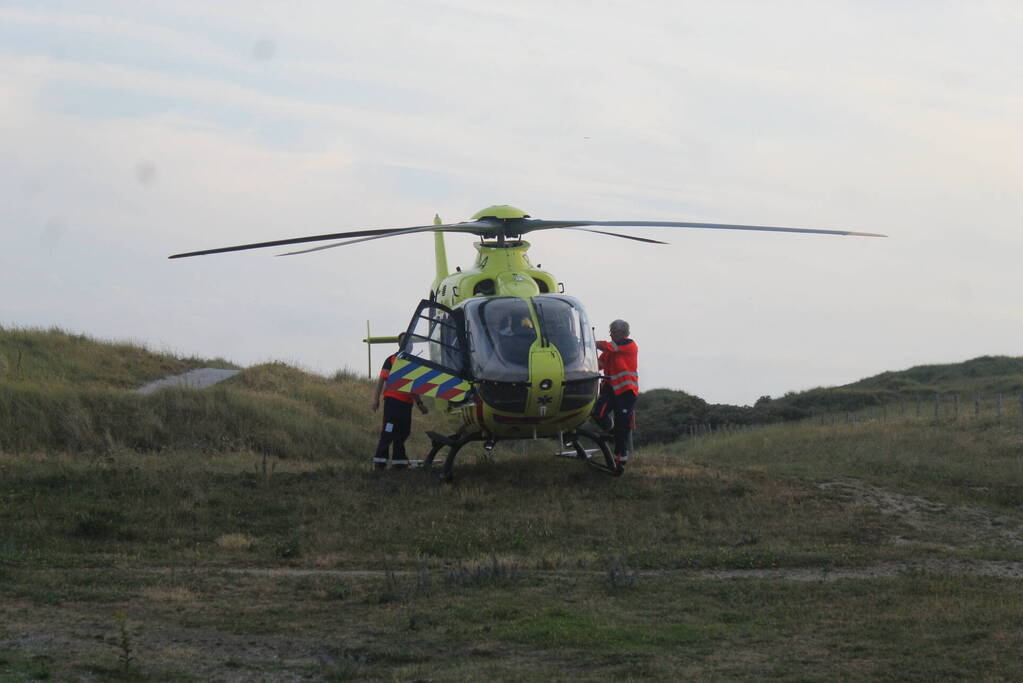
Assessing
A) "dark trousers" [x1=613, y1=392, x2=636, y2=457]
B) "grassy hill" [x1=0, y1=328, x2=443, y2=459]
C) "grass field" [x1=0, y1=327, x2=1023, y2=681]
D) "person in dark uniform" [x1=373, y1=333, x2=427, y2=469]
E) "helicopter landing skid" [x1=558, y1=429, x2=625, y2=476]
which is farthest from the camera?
"grassy hill" [x1=0, y1=328, x2=443, y2=459]

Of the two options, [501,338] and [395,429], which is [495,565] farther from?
[395,429]

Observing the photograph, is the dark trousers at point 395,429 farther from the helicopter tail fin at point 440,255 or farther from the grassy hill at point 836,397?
the grassy hill at point 836,397

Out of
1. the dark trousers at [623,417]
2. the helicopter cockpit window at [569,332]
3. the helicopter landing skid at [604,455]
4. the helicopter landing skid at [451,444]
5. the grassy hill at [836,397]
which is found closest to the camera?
the helicopter cockpit window at [569,332]

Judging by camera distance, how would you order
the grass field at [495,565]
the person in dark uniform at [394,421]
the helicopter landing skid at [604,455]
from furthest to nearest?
the person in dark uniform at [394,421], the helicopter landing skid at [604,455], the grass field at [495,565]

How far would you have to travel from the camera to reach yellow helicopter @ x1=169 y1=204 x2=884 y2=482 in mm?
15570

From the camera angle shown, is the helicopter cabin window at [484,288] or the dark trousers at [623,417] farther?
the helicopter cabin window at [484,288]

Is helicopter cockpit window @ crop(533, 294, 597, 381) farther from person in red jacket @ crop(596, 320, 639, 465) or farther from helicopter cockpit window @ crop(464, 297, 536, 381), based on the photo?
person in red jacket @ crop(596, 320, 639, 465)

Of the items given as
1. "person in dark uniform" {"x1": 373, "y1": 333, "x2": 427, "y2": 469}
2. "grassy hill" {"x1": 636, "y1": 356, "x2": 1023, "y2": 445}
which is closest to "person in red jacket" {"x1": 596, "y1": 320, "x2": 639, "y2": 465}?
"person in dark uniform" {"x1": 373, "y1": 333, "x2": 427, "y2": 469}

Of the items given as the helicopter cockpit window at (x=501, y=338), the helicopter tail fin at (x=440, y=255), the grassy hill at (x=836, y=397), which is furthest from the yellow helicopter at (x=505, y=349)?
the grassy hill at (x=836, y=397)

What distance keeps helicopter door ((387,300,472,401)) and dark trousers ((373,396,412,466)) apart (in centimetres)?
45

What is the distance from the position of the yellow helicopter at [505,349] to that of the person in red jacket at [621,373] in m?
0.39

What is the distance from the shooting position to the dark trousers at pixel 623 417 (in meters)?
17.2

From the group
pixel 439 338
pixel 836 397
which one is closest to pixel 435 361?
pixel 439 338

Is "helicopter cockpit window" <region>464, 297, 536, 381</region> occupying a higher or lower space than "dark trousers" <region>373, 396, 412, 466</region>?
higher
